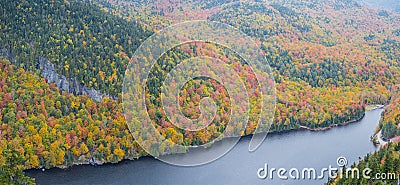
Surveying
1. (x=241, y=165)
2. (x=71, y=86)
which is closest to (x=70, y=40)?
(x=71, y=86)

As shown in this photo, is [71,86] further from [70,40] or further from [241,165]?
[241,165]

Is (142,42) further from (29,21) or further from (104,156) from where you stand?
(104,156)

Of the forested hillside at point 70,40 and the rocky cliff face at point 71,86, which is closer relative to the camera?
the rocky cliff face at point 71,86

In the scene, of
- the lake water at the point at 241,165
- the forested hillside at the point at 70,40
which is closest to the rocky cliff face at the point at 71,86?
the forested hillside at the point at 70,40

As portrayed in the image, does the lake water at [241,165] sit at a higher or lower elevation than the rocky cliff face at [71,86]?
lower

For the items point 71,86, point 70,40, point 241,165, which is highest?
point 70,40

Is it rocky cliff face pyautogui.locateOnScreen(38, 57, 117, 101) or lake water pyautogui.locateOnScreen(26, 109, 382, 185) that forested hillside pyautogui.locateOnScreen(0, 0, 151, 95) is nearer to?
rocky cliff face pyautogui.locateOnScreen(38, 57, 117, 101)

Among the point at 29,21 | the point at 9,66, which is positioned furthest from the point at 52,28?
the point at 9,66

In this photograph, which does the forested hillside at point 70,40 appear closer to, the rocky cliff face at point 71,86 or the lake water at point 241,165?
the rocky cliff face at point 71,86

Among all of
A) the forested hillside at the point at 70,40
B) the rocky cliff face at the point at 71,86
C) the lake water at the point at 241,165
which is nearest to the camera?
the lake water at the point at 241,165
